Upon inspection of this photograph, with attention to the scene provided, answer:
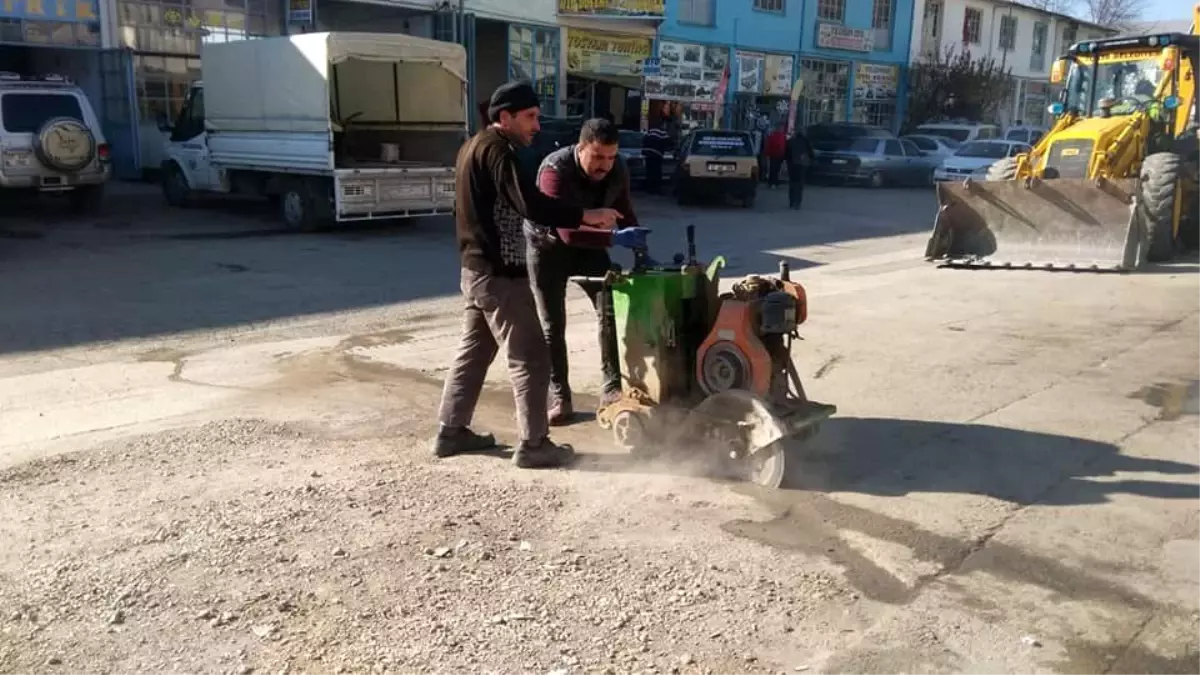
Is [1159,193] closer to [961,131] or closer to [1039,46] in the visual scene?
[961,131]

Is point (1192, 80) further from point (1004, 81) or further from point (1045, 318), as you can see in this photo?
point (1004, 81)

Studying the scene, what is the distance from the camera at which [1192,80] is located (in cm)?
1427

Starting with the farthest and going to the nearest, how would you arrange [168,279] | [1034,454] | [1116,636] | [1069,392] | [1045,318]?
[168,279] < [1045,318] < [1069,392] < [1034,454] < [1116,636]

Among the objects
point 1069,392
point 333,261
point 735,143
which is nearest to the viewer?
point 1069,392

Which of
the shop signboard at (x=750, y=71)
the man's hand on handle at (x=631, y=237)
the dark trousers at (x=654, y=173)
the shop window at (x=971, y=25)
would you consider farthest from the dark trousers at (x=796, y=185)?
the shop window at (x=971, y=25)

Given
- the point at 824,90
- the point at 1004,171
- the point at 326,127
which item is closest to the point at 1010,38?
the point at 824,90

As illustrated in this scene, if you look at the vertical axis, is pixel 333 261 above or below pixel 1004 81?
below

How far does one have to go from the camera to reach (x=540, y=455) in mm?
5426

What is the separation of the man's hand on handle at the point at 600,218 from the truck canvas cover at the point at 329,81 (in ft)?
34.7

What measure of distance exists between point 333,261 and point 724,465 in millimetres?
8736

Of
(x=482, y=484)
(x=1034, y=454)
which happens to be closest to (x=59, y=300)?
(x=482, y=484)

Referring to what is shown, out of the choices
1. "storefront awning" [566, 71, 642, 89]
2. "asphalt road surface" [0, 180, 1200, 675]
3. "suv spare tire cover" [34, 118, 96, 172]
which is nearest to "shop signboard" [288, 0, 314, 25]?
"suv spare tire cover" [34, 118, 96, 172]

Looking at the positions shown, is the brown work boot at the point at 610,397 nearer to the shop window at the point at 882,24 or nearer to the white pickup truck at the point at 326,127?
the white pickup truck at the point at 326,127

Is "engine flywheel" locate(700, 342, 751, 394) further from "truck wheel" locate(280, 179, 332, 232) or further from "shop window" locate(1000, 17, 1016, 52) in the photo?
"shop window" locate(1000, 17, 1016, 52)
